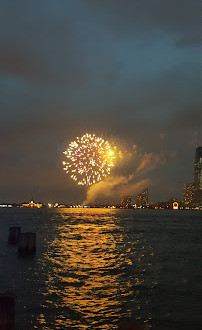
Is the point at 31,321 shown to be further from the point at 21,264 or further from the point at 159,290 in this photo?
the point at 21,264

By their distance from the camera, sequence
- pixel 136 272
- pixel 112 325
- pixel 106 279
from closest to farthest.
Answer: pixel 112 325 → pixel 106 279 → pixel 136 272

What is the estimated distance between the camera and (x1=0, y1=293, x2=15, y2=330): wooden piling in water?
8289mm

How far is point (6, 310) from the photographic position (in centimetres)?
835

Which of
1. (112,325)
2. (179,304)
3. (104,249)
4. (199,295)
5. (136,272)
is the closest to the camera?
(112,325)

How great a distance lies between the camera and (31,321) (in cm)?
1309

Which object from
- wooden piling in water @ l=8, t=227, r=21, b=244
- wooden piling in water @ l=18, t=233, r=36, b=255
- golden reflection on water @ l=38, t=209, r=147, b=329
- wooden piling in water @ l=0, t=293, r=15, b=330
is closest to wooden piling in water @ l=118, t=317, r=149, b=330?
wooden piling in water @ l=0, t=293, r=15, b=330

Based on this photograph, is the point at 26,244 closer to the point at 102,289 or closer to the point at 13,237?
the point at 13,237

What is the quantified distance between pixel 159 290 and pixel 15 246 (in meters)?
23.8

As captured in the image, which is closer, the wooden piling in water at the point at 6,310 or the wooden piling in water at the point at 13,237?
the wooden piling in water at the point at 6,310

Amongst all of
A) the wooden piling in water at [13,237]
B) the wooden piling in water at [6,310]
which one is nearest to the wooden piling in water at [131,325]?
the wooden piling in water at [6,310]

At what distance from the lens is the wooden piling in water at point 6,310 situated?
326 inches

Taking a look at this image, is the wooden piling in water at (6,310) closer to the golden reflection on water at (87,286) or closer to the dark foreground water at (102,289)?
the dark foreground water at (102,289)

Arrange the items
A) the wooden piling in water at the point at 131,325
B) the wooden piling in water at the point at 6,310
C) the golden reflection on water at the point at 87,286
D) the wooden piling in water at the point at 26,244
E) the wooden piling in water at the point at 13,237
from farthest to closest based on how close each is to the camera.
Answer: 1. the wooden piling in water at the point at 13,237
2. the wooden piling in water at the point at 26,244
3. the golden reflection on water at the point at 87,286
4. the wooden piling in water at the point at 6,310
5. the wooden piling in water at the point at 131,325

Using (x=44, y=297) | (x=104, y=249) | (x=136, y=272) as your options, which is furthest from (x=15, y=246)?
(x=44, y=297)
